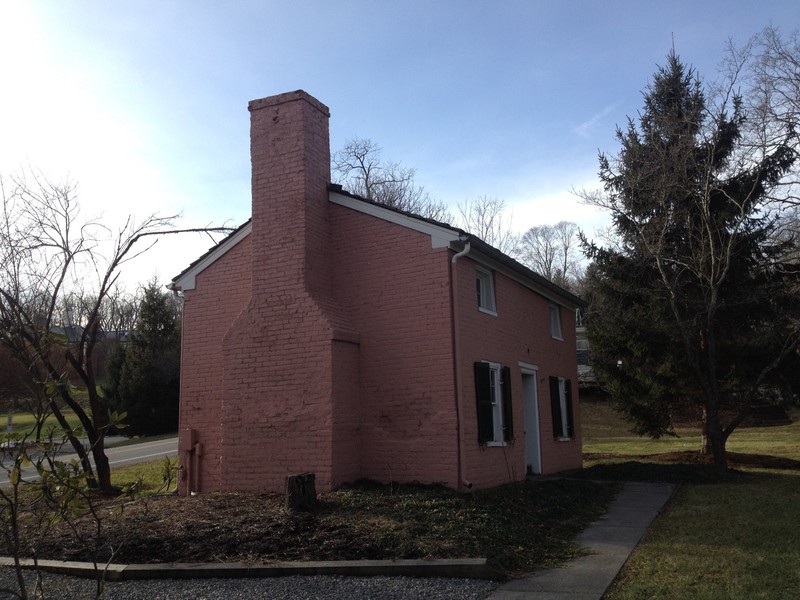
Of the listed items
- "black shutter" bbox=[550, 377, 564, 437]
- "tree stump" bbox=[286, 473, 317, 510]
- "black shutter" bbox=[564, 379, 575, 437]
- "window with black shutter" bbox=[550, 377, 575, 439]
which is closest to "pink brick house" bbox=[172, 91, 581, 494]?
"tree stump" bbox=[286, 473, 317, 510]

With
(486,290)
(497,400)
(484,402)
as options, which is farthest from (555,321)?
(484,402)

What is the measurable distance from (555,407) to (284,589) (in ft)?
33.5

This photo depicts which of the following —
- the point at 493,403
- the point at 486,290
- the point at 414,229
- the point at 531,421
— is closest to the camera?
the point at 414,229

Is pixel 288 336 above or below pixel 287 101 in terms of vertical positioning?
below

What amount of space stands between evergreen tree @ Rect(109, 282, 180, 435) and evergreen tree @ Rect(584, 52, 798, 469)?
21.4 meters

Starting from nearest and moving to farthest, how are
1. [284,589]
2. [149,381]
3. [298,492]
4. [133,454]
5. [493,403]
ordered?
[284,589], [298,492], [493,403], [133,454], [149,381]

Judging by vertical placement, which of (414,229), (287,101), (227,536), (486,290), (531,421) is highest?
(287,101)

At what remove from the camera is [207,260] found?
501 inches

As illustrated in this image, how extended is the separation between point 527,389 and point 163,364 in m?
23.9

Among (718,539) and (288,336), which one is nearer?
(718,539)

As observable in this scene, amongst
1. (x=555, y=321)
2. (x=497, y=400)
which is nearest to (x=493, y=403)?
(x=497, y=400)

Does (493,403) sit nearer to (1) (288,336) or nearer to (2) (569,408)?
(1) (288,336)

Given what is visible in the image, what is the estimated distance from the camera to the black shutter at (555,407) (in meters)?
15.2

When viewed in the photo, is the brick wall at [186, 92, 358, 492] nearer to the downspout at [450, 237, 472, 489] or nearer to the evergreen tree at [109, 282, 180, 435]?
the downspout at [450, 237, 472, 489]
